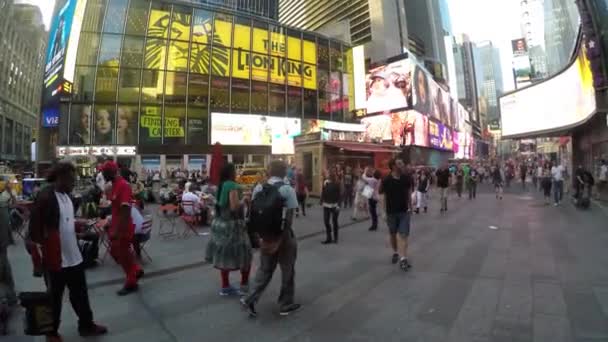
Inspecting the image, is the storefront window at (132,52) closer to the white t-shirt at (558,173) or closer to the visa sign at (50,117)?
the visa sign at (50,117)

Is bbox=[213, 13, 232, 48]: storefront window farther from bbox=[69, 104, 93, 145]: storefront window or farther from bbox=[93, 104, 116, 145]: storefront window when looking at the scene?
bbox=[69, 104, 93, 145]: storefront window

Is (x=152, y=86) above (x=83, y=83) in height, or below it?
above

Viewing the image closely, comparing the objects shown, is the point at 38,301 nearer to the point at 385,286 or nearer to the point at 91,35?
the point at 385,286

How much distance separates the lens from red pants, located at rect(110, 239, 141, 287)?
4711 millimetres

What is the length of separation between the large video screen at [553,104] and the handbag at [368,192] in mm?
9517

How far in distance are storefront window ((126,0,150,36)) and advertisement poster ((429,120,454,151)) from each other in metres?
44.8

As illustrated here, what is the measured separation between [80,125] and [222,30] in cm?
1532

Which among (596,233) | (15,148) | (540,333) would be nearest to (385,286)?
(540,333)

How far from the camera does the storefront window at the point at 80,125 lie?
92.4 ft

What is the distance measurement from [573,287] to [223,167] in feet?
16.6

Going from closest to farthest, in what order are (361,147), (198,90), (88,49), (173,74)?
1. (361,147)
2. (88,49)
3. (173,74)
4. (198,90)

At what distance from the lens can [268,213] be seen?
3783mm

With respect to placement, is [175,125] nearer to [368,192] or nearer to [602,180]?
[368,192]

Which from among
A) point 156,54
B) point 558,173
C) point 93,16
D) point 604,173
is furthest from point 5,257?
point 93,16
